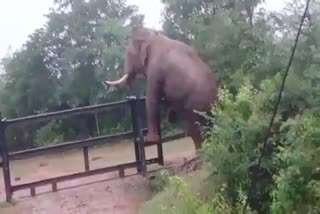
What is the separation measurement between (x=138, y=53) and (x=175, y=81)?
981 millimetres

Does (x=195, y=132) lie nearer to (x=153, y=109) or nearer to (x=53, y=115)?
(x=153, y=109)

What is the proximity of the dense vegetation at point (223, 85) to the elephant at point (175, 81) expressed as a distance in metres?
0.29

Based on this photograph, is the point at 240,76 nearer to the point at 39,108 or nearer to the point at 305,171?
the point at 305,171

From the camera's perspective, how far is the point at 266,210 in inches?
249

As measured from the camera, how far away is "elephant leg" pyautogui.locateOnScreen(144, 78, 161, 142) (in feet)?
30.9

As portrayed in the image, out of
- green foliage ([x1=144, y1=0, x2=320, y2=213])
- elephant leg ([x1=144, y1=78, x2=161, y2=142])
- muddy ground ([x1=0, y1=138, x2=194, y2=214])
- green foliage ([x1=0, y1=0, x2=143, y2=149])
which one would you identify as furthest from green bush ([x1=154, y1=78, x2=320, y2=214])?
green foliage ([x1=0, y1=0, x2=143, y2=149])

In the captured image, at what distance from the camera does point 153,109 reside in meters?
9.46

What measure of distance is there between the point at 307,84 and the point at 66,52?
672 centimetres

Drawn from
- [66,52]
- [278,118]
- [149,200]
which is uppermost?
[66,52]

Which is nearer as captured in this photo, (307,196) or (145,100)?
(307,196)

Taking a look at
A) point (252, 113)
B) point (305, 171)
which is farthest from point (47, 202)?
point (305, 171)

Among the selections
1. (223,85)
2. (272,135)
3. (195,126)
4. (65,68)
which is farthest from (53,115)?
(65,68)

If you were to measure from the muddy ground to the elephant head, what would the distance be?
1077 mm

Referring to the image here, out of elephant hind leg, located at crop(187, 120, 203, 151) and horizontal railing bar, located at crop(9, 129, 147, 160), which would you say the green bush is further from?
horizontal railing bar, located at crop(9, 129, 147, 160)
